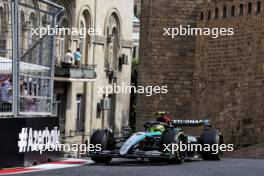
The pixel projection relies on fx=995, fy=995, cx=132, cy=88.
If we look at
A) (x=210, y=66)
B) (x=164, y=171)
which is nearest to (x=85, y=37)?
(x=210, y=66)

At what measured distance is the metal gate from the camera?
15.4 meters

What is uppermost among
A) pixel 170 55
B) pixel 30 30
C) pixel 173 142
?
pixel 170 55

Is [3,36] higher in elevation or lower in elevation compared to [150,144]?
higher

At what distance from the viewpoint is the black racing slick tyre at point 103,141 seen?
691 inches

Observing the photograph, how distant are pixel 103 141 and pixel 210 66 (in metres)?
16.0

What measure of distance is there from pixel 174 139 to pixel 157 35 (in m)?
17.9

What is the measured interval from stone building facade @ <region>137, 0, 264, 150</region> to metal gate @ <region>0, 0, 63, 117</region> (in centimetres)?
1328

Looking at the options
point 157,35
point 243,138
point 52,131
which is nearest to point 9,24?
point 52,131

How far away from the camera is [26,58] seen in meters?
16.0

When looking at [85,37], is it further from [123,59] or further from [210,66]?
[210,66]

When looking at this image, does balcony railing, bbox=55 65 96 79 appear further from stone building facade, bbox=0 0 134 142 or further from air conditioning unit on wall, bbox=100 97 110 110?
air conditioning unit on wall, bbox=100 97 110 110

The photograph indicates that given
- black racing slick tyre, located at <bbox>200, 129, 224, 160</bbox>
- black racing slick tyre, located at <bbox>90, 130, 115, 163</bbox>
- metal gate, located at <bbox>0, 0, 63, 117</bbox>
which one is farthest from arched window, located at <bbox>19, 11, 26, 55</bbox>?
black racing slick tyre, located at <bbox>200, 129, 224, 160</bbox>

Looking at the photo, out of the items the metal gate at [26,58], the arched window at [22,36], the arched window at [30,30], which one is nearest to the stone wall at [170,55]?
the metal gate at [26,58]

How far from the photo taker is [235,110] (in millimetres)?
31047
